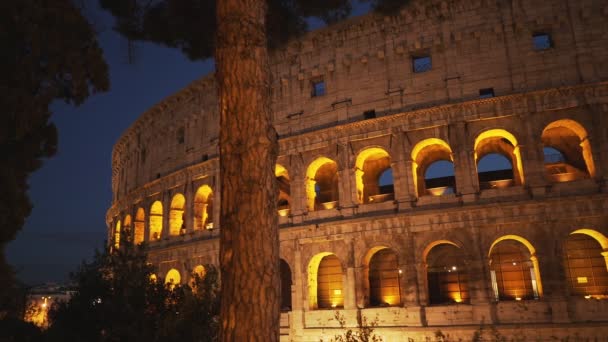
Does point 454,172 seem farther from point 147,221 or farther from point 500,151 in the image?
point 147,221

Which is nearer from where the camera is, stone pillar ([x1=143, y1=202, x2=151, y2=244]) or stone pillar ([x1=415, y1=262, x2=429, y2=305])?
stone pillar ([x1=415, y1=262, x2=429, y2=305])

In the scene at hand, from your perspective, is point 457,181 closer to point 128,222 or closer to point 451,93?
point 451,93

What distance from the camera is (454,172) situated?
49.8 ft

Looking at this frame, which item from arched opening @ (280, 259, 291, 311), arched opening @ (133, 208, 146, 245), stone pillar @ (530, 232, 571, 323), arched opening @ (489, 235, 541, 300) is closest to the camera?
stone pillar @ (530, 232, 571, 323)

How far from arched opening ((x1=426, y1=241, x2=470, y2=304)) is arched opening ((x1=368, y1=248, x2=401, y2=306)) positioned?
3.89ft

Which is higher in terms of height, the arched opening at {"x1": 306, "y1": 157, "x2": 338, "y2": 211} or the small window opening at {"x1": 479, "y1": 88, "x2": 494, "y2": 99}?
the small window opening at {"x1": 479, "y1": 88, "x2": 494, "y2": 99}

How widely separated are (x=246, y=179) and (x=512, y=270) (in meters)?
13.9

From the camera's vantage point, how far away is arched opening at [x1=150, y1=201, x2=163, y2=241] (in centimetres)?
2409

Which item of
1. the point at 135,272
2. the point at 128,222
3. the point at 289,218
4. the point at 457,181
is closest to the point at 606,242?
the point at 457,181

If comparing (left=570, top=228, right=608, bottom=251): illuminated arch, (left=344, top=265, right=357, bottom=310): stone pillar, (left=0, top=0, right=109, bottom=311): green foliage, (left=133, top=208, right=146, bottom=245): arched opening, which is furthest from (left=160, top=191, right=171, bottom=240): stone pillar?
(left=570, top=228, right=608, bottom=251): illuminated arch

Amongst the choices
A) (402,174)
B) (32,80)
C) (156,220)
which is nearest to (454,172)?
(402,174)

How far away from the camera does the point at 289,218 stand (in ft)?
57.6

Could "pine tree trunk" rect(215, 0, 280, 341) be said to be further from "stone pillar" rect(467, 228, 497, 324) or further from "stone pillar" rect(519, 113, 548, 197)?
"stone pillar" rect(519, 113, 548, 197)

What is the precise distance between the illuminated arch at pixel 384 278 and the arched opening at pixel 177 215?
1039 centimetres
